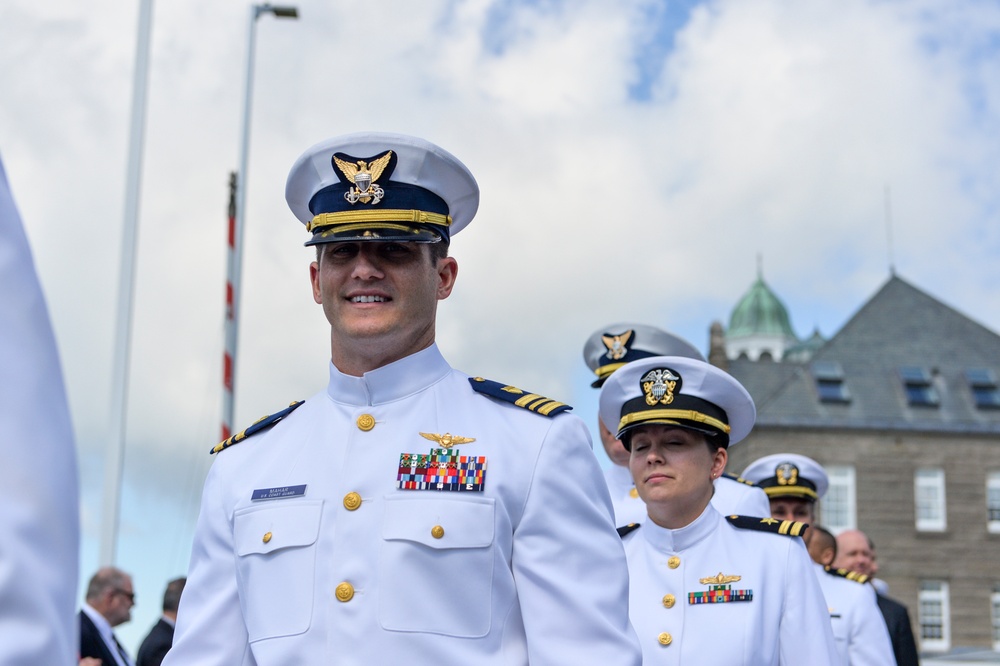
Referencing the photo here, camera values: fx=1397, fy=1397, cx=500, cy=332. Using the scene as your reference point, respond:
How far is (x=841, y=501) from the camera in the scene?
46.9 m

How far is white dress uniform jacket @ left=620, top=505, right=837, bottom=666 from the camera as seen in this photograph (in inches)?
197

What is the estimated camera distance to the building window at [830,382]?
47594 mm

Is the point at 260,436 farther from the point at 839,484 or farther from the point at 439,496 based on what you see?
the point at 839,484

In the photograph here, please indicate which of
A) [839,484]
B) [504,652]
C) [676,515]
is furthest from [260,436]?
[839,484]

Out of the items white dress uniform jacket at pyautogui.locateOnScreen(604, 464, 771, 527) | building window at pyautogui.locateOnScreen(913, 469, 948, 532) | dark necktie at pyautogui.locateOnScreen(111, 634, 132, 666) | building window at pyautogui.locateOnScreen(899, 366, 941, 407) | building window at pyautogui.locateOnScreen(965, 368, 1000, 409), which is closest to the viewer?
white dress uniform jacket at pyautogui.locateOnScreen(604, 464, 771, 527)

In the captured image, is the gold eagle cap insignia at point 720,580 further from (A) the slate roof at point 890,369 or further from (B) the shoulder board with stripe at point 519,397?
(A) the slate roof at point 890,369

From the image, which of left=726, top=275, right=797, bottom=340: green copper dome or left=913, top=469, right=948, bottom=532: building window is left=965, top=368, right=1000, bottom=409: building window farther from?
left=726, top=275, right=797, bottom=340: green copper dome

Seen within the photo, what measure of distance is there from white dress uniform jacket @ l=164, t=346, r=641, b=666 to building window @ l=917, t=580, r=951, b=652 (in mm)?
46399

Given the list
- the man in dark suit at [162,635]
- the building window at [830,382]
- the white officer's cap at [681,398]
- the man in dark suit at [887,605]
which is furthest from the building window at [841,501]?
the white officer's cap at [681,398]

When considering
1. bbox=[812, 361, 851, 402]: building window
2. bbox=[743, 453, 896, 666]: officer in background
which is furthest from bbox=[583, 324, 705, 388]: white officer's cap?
bbox=[812, 361, 851, 402]: building window

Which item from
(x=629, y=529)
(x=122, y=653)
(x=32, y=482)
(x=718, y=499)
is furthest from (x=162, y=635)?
(x=32, y=482)

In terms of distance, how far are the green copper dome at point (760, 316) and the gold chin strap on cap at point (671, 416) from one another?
9422 cm

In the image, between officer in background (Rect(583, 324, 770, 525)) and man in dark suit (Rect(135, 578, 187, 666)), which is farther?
man in dark suit (Rect(135, 578, 187, 666))

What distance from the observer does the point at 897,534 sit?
4688 cm
